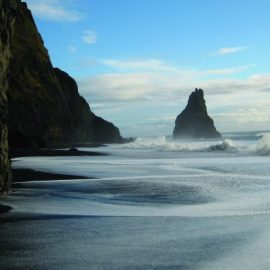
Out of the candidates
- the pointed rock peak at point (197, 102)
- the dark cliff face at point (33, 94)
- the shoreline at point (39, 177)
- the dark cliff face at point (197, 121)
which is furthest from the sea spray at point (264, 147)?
the pointed rock peak at point (197, 102)

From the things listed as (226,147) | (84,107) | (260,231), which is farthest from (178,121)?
(260,231)

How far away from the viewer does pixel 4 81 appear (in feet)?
57.5

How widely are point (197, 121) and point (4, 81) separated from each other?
154m

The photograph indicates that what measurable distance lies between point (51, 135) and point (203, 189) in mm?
78307

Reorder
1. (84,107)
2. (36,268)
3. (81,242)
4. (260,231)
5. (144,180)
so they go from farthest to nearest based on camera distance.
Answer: (84,107)
(144,180)
(260,231)
(81,242)
(36,268)

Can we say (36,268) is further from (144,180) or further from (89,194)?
(144,180)

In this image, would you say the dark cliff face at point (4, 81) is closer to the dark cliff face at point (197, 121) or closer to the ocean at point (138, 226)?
the ocean at point (138, 226)

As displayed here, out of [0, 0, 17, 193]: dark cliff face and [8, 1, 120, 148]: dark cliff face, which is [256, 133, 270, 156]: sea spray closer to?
[0, 0, 17, 193]: dark cliff face

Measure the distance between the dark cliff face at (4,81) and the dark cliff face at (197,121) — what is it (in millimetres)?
151034

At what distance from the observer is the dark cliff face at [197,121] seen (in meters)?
170

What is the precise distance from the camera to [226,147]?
56.7 m

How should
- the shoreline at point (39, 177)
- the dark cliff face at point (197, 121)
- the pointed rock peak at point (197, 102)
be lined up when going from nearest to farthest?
the shoreline at point (39, 177) → the dark cliff face at point (197, 121) → the pointed rock peak at point (197, 102)

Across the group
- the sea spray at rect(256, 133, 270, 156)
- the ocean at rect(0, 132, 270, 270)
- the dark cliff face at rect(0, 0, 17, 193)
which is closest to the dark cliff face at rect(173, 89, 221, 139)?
the sea spray at rect(256, 133, 270, 156)

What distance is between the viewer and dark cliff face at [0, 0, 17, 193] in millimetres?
16781
